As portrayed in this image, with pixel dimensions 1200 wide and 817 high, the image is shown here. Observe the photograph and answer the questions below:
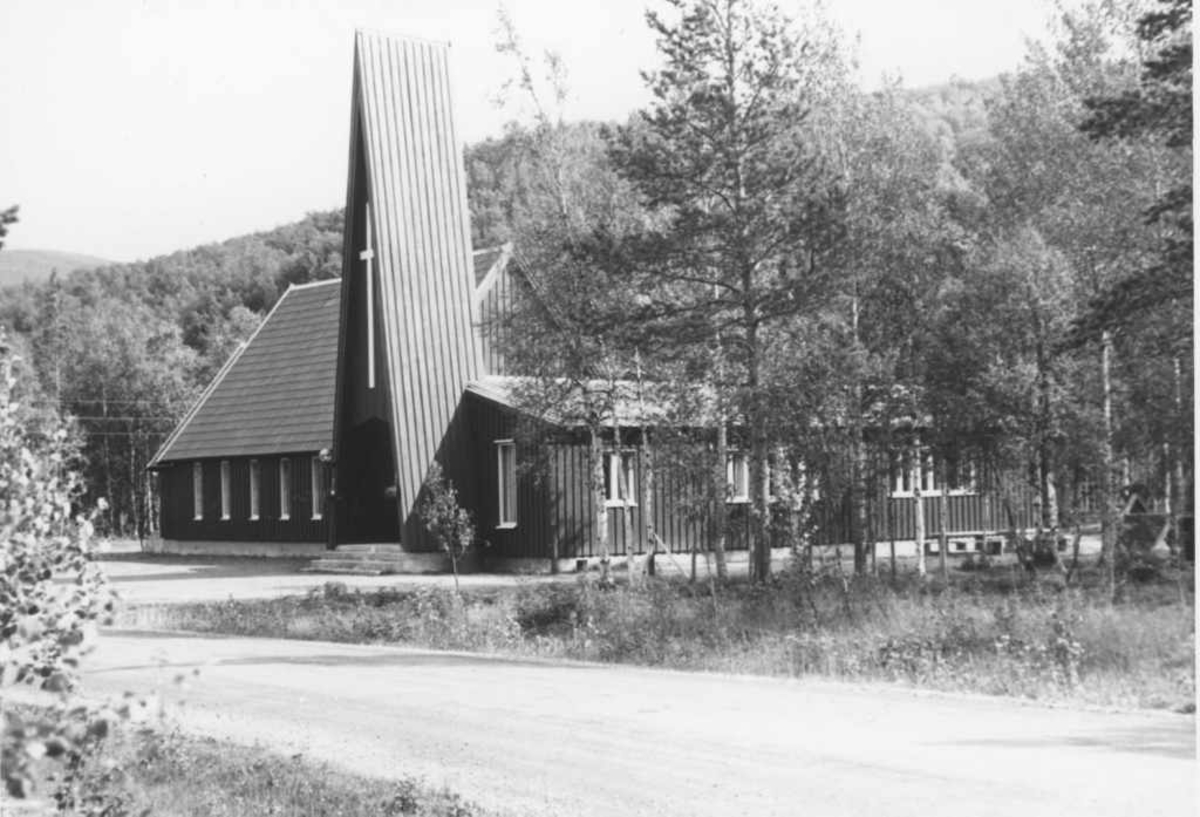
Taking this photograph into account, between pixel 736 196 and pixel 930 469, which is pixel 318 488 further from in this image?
pixel 736 196

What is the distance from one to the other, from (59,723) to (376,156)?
75.6 feet

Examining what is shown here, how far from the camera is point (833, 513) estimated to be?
1700 cm

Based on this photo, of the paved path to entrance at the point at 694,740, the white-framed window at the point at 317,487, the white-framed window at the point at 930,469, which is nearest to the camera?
the paved path to entrance at the point at 694,740

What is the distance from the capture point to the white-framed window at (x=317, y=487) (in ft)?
106

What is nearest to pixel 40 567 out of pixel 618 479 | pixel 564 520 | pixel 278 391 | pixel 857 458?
pixel 857 458

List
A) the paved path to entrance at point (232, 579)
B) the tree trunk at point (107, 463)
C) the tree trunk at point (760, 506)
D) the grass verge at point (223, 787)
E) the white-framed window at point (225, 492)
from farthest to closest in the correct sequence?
the tree trunk at point (107, 463) → the white-framed window at point (225, 492) → the paved path to entrance at point (232, 579) → the tree trunk at point (760, 506) → the grass verge at point (223, 787)

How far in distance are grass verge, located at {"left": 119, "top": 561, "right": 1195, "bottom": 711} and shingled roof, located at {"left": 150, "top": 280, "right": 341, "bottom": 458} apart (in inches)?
544

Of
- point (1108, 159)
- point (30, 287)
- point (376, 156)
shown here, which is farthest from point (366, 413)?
point (30, 287)

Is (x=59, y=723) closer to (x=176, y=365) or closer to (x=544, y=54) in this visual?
(x=544, y=54)

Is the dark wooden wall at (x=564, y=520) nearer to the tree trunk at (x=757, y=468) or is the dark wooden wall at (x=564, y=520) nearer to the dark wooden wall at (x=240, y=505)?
the dark wooden wall at (x=240, y=505)

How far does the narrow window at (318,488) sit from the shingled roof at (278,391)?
41 cm

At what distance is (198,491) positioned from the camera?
36750mm

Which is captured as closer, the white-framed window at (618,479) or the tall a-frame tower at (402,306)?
the tall a-frame tower at (402,306)

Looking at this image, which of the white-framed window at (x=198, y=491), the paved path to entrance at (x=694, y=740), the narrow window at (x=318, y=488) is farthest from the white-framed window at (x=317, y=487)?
the paved path to entrance at (x=694, y=740)
